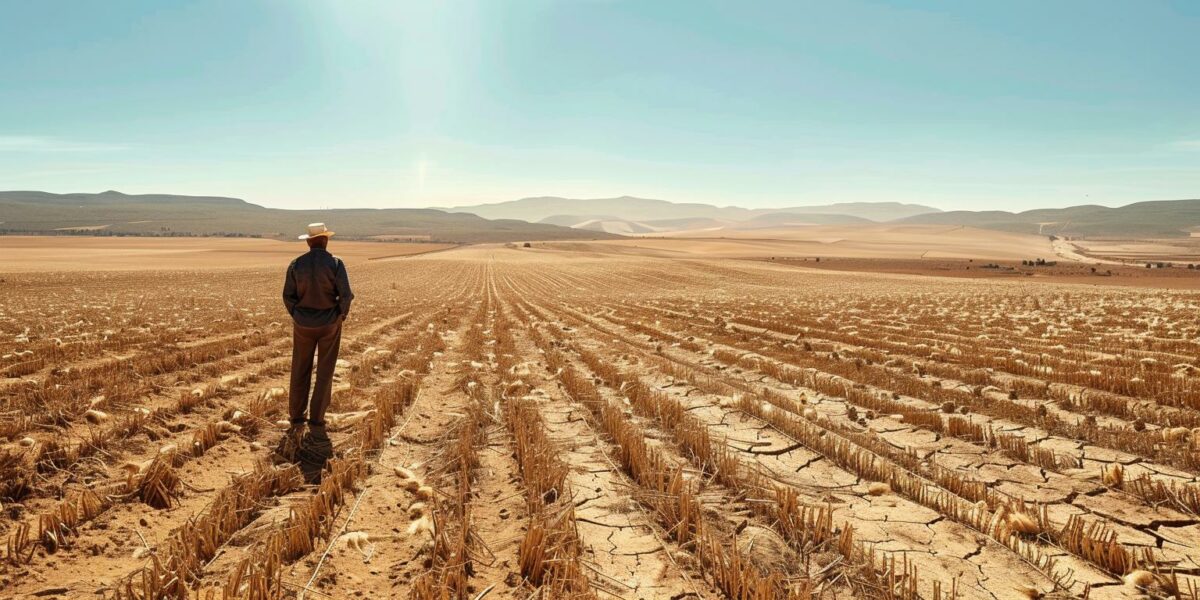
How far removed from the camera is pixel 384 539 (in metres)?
4.59

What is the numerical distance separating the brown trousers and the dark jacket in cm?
14

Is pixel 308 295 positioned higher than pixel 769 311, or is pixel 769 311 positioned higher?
pixel 308 295

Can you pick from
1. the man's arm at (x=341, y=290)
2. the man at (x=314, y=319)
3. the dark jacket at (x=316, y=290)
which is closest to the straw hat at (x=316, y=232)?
the man at (x=314, y=319)

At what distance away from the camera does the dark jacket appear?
714 centimetres

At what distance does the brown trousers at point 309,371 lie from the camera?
732 cm

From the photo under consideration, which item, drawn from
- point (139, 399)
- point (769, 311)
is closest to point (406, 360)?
point (139, 399)

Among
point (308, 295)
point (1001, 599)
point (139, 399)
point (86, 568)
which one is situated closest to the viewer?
point (1001, 599)

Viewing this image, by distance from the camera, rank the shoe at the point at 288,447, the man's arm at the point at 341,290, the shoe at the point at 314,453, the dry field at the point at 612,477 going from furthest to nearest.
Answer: the man's arm at the point at 341,290 < the shoe at the point at 288,447 < the shoe at the point at 314,453 < the dry field at the point at 612,477

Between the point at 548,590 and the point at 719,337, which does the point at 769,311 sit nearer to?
the point at 719,337

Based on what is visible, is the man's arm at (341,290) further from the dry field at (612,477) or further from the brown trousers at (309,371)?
the dry field at (612,477)

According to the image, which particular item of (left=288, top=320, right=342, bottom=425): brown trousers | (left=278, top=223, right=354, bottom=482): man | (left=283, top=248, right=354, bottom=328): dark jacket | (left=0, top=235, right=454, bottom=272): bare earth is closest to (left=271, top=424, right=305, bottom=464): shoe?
(left=278, top=223, right=354, bottom=482): man

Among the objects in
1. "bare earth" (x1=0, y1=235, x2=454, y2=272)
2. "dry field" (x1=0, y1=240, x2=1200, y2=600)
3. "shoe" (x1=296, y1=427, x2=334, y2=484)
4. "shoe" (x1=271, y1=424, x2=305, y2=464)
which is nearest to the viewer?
"dry field" (x1=0, y1=240, x2=1200, y2=600)

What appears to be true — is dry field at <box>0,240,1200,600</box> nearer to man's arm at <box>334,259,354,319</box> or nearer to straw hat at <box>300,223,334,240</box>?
man's arm at <box>334,259,354,319</box>

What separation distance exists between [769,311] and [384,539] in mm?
20746
